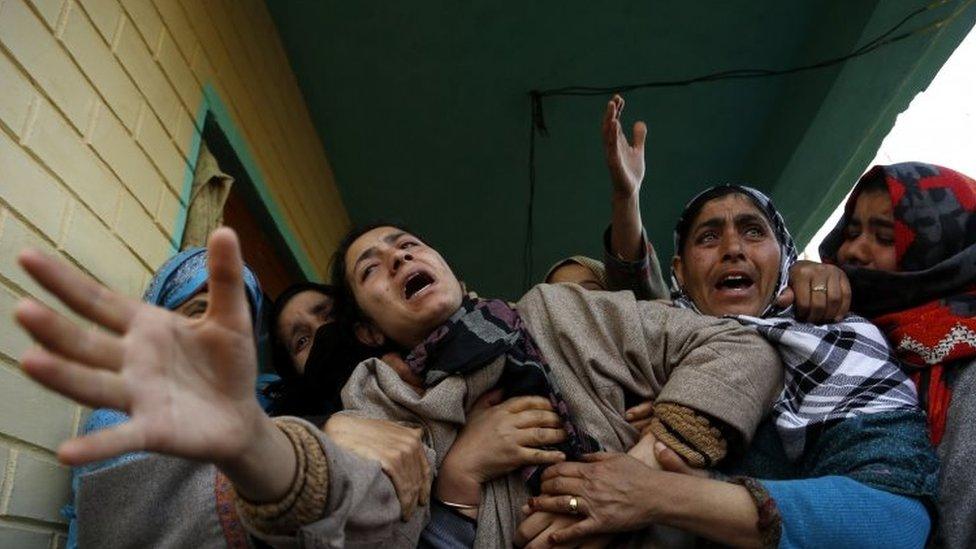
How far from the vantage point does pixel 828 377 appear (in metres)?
1.69

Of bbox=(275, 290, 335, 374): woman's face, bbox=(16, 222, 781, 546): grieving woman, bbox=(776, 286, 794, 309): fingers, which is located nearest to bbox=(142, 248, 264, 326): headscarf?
bbox=(275, 290, 335, 374): woman's face

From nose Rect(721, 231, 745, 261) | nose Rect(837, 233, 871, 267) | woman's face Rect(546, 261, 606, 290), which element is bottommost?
woman's face Rect(546, 261, 606, 290)

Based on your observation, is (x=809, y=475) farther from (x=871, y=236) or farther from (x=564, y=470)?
(x=871, y=236)

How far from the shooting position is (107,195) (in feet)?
6.45

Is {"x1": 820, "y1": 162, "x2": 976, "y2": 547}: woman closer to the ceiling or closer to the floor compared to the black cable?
closer to the floor

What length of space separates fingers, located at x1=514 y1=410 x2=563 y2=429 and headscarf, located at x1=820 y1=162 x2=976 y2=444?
83 cm

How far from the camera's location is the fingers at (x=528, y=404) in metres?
1.67

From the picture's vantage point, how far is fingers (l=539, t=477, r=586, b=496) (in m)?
1.52

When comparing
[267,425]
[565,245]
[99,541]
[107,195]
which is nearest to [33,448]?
[99,541]

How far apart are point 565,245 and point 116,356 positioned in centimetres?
447

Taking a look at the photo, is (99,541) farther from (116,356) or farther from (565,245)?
(565,245)

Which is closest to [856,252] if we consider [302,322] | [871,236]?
[871,236]

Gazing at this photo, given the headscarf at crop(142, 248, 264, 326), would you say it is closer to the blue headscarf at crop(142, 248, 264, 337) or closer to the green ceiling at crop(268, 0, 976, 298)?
the blue headscarf at crop(142, 248, 264, 337)

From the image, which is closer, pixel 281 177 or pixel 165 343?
pixel 165 343
